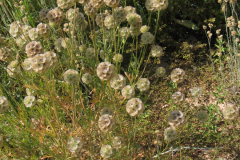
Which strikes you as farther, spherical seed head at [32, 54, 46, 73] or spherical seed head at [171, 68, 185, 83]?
spherical seed head at [171, 68, 185, 83]

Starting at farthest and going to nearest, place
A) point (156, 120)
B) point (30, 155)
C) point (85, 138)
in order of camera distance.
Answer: point (156, 120) < point (30, 155) < point (85, 138)

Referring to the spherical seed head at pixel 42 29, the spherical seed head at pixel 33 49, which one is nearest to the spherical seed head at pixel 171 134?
the spherical seed head at pixel 33 49

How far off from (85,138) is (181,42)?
2016mm

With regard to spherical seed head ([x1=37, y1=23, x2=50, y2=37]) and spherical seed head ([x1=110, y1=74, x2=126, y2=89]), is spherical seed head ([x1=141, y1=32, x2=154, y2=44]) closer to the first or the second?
spherical seed head ([x1=110, y1=74, x2=126, y2=89])

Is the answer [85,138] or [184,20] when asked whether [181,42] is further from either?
[85,138]

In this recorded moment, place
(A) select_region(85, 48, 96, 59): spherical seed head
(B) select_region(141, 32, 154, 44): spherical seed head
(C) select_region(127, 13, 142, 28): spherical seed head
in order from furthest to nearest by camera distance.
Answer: (A) select_region(85, 48, 96, 59): spherical seed head → (B) select_region(141, 32, 154, 44): spherical seed head → (C) select_region(127, 13, 142, 28): spherical seed head

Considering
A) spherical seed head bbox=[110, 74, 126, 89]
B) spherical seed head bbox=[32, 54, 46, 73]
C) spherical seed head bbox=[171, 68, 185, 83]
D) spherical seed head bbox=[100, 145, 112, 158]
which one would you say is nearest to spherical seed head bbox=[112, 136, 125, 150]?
spherical seed head bbox=[100, 145, 112, 158]

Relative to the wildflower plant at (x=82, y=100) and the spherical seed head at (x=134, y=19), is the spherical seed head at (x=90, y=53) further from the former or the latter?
the spherical seed head at (x=134, y=19)

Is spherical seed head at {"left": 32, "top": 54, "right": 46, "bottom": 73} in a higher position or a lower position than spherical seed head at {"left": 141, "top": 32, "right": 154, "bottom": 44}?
higher

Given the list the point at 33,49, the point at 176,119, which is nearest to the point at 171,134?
the point at 176,119

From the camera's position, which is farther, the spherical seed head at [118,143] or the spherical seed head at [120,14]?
the spherical seed head at [120,14]

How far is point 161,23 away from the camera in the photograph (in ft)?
11.0

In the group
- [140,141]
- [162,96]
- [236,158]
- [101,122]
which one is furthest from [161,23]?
[101,122]

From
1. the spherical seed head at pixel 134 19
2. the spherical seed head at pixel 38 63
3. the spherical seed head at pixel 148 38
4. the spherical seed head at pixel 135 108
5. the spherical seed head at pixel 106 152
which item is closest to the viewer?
the spherical seed head at pixel 38 63
